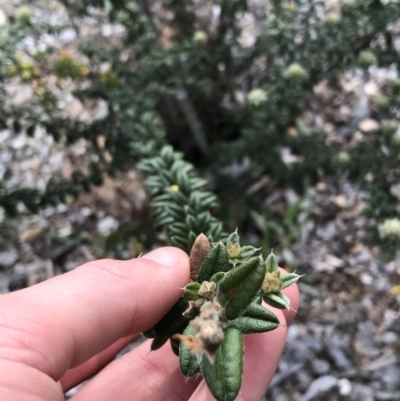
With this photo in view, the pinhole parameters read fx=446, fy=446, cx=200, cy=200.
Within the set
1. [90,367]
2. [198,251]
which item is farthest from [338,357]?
[198,251]

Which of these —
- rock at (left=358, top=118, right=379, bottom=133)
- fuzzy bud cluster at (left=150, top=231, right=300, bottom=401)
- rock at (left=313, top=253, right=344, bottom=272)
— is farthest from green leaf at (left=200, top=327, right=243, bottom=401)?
rock at (left=358, top=118, right=379, bottom=133)

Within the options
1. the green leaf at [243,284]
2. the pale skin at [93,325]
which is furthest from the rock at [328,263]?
the green leaf at [243,284]

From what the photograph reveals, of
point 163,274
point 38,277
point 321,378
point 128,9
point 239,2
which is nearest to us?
point 163,274

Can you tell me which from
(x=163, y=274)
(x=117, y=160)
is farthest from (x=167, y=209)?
(x=117, y=160)

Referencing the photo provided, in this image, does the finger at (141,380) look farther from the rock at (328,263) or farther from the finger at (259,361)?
the rock at (328,263)

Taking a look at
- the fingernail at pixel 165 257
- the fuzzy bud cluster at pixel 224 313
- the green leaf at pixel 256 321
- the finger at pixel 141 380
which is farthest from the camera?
the finger at pixel 141 380

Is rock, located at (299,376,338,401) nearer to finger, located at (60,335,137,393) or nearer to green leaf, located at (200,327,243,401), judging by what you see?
finger, located at (60,335,137,393)

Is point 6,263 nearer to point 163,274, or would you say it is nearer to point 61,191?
point 61,191
